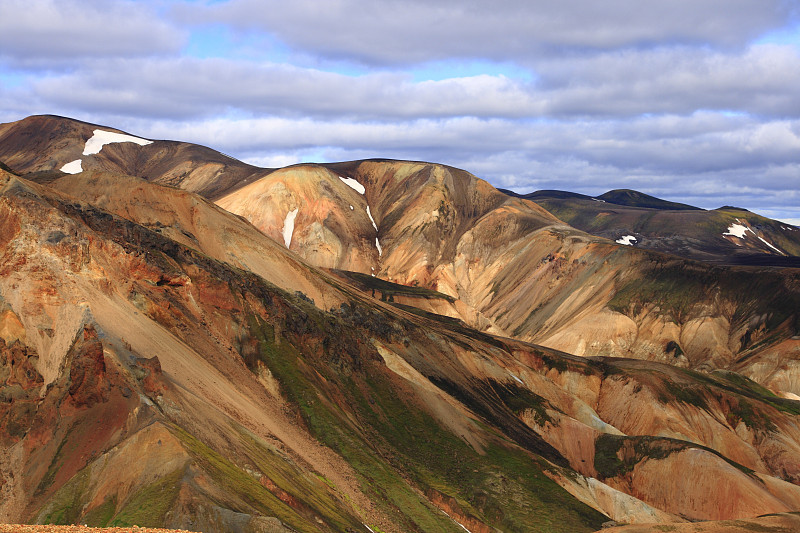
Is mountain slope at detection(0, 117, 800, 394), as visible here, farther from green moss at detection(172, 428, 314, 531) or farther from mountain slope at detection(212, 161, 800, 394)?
green moss at detection(172, 428, 314, 531)

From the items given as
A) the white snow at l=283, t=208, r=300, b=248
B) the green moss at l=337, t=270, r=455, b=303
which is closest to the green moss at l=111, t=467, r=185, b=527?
the green moss at l=337, t=270, r=455, b=303

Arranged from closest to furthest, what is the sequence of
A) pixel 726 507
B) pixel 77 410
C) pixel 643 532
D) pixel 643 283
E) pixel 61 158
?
pixel 77 410 → pixel 643 532 → pixel 726 507 → pixel 643 283 → pixel 61 158

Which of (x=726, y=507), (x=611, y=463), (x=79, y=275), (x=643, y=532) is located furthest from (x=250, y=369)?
(x=726, y=507)

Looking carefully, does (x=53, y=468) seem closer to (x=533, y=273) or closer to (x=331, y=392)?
(x=331, y=392)

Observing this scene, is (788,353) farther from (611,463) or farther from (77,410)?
(77,410)

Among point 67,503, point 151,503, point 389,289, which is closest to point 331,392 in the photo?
point 67,503
